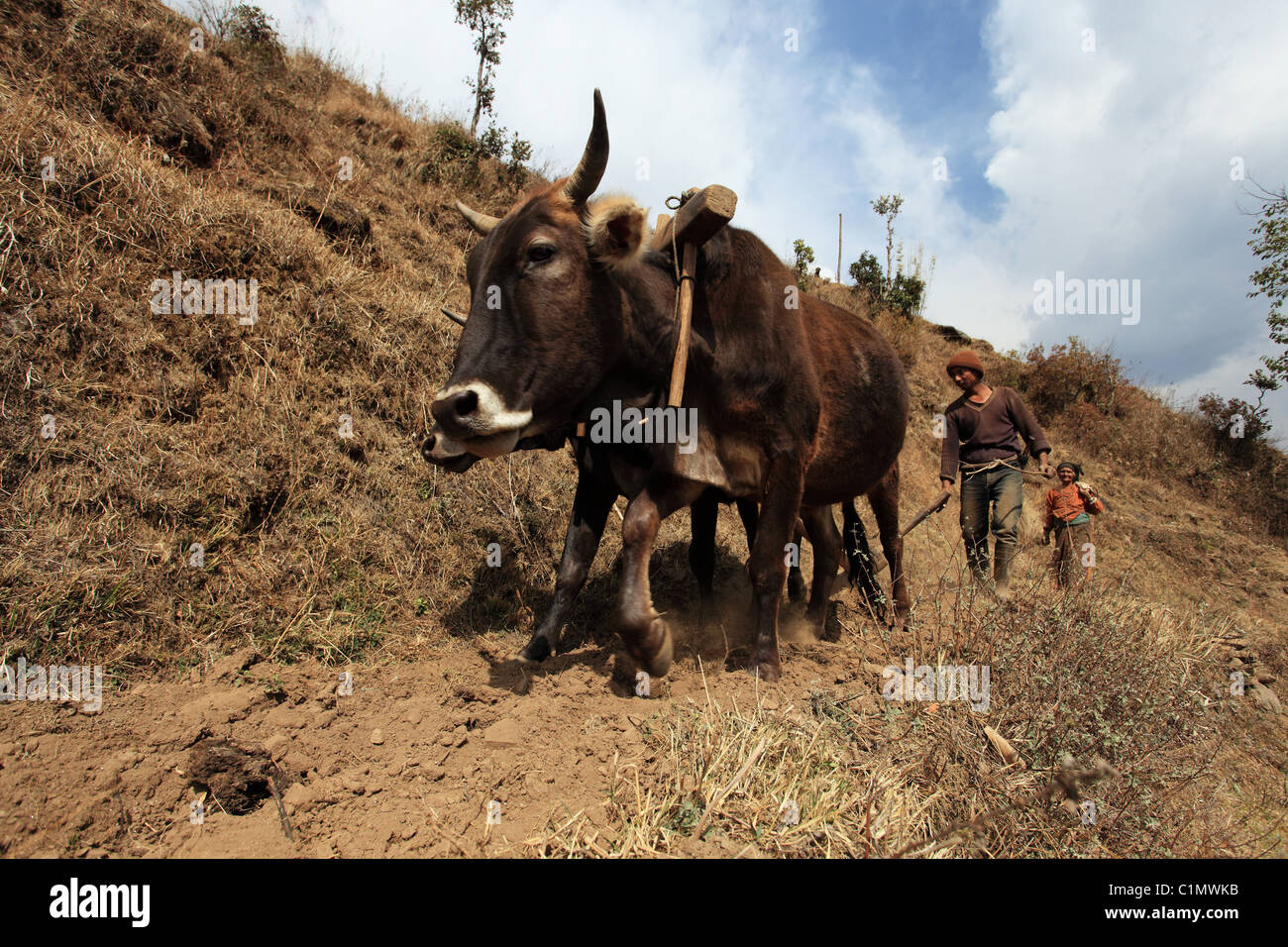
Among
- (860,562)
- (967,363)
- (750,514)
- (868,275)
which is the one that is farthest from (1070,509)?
(868,275)

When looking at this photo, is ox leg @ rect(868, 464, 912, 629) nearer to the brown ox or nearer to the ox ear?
the brown ox

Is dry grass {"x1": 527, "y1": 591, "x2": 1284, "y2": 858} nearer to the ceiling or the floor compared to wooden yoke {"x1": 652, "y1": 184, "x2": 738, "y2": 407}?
nearer to the floor

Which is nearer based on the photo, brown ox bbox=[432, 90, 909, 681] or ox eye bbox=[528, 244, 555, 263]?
brown ox bbox=[432, 90, 909, 681]

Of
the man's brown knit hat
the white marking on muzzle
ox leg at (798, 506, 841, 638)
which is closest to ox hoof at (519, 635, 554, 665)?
the white marking on muzzle

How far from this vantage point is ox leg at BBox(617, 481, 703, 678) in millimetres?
3299

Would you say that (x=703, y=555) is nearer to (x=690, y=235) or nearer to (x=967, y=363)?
(x=690, y=235)

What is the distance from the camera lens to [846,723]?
122 inches

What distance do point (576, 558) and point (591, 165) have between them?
2.21 m

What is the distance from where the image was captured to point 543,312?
3365 millimetres

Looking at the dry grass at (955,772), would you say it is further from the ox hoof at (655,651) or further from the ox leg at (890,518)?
the ox leg at (890,518)

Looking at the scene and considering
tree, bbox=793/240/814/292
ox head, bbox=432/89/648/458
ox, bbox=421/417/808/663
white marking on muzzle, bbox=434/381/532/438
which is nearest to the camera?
white marking on muzzle, bbox=434/381/532/438

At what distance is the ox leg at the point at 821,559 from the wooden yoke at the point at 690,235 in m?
2.30

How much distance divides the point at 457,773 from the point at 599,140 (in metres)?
2.99

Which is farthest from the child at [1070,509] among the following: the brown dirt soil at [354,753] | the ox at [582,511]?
the ox at [582,511]
